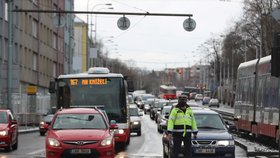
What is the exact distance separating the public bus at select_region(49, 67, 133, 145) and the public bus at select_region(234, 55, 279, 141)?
530 centimetres

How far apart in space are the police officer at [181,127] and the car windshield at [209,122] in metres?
2.35

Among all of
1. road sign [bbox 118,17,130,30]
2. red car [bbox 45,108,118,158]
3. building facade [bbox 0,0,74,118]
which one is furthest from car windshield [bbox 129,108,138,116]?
red car [bbox 45,108,118,158]

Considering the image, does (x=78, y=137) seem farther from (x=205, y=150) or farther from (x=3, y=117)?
(x=3, y=117)

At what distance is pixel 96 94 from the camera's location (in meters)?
24.1

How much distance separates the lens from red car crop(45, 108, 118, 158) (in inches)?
658

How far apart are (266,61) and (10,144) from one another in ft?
34.9

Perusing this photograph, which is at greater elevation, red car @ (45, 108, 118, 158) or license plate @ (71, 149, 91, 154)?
red car @ (45, 108, 118, 158)

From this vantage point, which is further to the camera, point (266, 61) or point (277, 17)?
point (266, 61)

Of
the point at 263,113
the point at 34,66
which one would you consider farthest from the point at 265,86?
the point at 34,66

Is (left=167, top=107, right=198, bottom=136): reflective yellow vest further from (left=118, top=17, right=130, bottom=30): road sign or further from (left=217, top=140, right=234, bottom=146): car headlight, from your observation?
(left=118, top=17, right=130, bottom=30): road sign

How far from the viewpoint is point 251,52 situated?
101438 millimetres

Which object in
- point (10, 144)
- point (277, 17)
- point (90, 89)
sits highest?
point (277, 17)

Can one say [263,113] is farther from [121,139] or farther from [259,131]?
[121,139]

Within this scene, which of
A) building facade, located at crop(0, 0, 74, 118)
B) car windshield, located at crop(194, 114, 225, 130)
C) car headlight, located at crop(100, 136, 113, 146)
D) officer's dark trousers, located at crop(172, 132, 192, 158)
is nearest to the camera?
officer's dark trousers, located at crop(172, 132, 192, 158)
